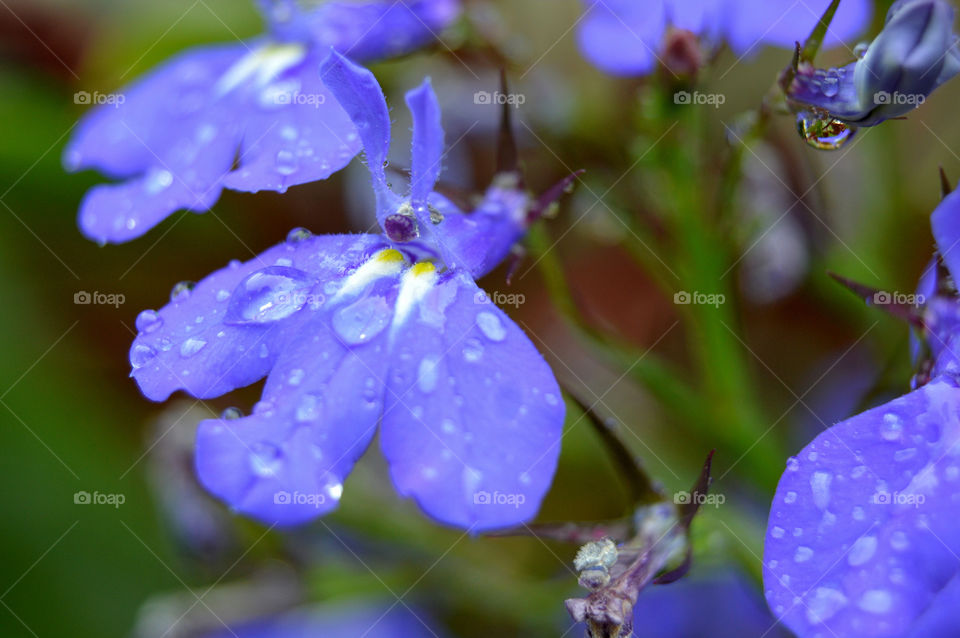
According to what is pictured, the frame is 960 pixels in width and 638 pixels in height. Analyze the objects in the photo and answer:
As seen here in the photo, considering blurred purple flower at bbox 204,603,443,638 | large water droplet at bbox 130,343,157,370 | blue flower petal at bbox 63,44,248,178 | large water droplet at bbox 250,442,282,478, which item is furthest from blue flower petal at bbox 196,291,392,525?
blurred purple flower at bbox 204,603,443,638

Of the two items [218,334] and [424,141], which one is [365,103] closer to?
[424,141]

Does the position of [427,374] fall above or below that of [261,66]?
below

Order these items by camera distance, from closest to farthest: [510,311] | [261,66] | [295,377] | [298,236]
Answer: [295,377] < [298,236] < [261,66] < [510,311]

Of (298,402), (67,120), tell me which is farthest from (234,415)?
(67,120)

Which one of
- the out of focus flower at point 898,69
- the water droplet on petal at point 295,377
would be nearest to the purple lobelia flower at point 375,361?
the water droplet on petal at point 295,377

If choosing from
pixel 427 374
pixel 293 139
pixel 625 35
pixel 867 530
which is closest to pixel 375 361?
pixel 427 374

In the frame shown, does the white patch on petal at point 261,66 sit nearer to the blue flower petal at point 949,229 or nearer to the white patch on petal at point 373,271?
the white patch on petal at point 373,271
